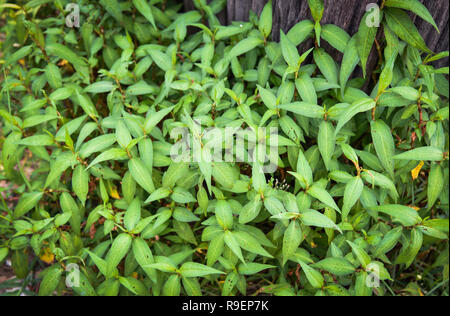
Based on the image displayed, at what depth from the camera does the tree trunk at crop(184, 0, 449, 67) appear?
5.41ft

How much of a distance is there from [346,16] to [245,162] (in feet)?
2.55

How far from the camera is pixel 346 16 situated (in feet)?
5.52

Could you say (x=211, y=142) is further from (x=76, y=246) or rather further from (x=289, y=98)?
(x=76, y=246)

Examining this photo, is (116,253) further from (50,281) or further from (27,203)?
(27,203)

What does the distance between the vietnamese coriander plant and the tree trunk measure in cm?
6

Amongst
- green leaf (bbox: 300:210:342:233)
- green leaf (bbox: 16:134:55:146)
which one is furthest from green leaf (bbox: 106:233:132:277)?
green leaf (bbox: 300:210:342:233)

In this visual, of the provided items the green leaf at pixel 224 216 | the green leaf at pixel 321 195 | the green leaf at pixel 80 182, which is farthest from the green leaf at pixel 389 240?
the green leaf at pixel 80 182

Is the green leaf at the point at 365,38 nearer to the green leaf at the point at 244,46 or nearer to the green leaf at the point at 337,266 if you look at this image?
the green leaf at the point at 244,46

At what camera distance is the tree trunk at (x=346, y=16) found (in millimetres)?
1650

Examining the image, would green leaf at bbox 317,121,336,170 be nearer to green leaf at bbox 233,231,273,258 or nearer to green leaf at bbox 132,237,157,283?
green leaf at bbox 233,231,273,258

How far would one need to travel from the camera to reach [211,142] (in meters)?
1.50

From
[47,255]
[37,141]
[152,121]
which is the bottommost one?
→ [47,255]

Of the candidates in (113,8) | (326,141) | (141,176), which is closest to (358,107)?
(326,141)

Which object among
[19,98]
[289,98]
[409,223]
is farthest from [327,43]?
[19,98]
